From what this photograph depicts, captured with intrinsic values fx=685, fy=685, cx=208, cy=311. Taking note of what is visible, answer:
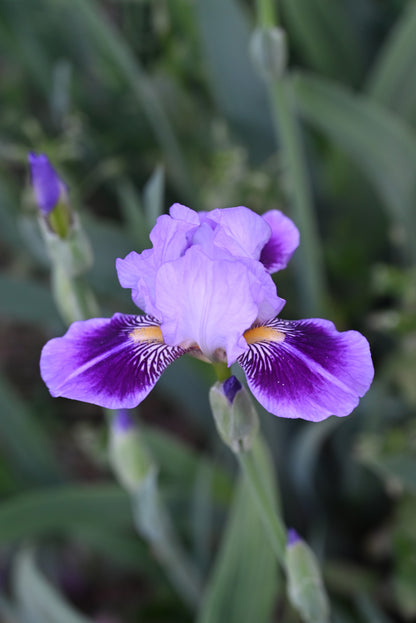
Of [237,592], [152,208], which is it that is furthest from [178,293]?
[237,592]

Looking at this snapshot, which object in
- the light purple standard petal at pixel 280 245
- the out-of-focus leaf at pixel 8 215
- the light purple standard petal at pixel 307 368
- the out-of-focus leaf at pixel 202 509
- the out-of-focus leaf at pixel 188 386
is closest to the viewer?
the light purple standard petal at pixel 307 368

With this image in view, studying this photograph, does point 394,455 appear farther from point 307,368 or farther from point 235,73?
point 235,73

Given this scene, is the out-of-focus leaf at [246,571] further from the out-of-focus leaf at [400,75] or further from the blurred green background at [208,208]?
the out-of-focus leaf at [400,75]

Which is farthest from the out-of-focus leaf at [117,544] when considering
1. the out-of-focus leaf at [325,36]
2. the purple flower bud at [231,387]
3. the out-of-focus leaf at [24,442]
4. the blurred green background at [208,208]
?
the out-of-focus leaf at [325,36]

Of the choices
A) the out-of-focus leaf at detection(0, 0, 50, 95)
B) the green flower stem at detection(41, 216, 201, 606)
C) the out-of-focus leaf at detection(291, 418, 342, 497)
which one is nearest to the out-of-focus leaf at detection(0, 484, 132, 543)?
the green flower stem at detection(41, 216, 201, 606)

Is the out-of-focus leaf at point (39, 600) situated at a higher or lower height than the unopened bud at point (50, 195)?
lower

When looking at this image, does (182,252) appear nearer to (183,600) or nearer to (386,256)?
(183,600)
